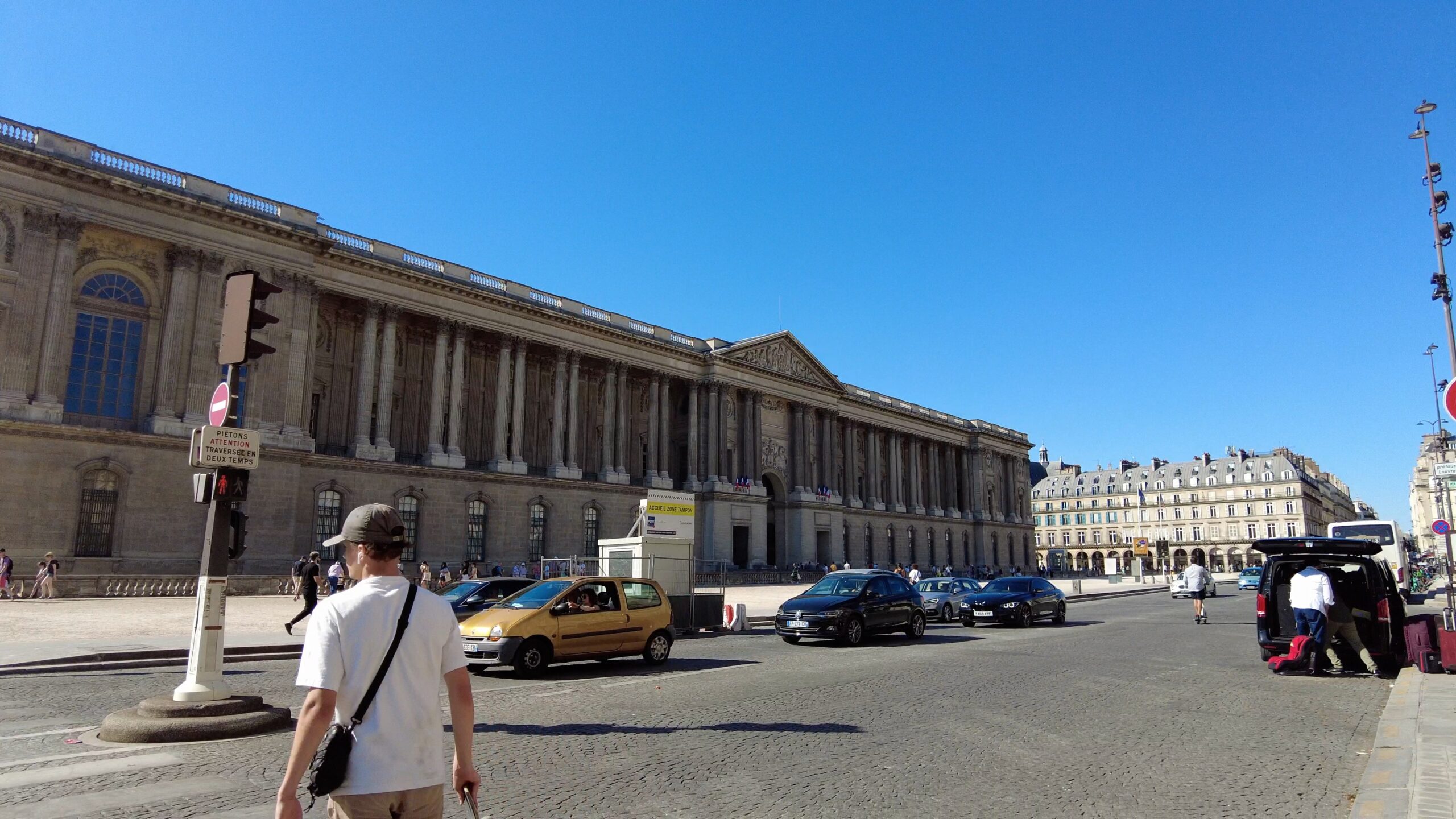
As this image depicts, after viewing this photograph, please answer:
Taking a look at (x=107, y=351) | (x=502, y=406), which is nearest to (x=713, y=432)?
(x=502, y=406)

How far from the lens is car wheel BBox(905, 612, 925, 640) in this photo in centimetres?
2098

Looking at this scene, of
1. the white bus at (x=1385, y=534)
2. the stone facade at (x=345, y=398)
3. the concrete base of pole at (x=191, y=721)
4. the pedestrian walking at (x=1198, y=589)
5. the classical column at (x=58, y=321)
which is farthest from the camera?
the white bus at (x=1385, y=534)

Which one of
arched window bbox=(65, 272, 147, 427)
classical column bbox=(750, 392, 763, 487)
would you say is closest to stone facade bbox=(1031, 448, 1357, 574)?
classical column bbox=(750, 392, 763, 487)

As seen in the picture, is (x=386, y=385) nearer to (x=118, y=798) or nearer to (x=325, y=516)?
(x=325, y=516)

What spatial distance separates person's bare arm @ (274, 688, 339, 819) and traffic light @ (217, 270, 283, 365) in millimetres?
7922

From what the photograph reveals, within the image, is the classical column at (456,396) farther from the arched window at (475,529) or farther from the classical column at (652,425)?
the classical column at (652,425)

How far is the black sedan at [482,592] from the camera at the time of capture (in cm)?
1755

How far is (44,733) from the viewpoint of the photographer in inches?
337

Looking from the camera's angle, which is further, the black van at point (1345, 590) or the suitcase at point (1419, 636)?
the black van at point (1345, 590)

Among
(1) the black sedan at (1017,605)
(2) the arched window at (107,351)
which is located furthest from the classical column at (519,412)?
(1) the black sedan at (1017,605)

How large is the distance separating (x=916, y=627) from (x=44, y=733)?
1698cm

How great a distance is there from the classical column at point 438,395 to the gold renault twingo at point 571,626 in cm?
3183

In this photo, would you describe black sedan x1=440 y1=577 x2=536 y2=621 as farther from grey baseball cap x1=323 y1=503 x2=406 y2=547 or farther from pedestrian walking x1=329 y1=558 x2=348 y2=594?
grey baseball cap x1=323 y1=503 x2=406 y2=547

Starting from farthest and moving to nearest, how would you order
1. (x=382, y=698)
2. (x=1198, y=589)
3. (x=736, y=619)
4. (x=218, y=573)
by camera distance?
1. (x=1198, y=589)
2. (x=736, y=619)
3. (x=218, y=573)
4. (x=382, y=698)
